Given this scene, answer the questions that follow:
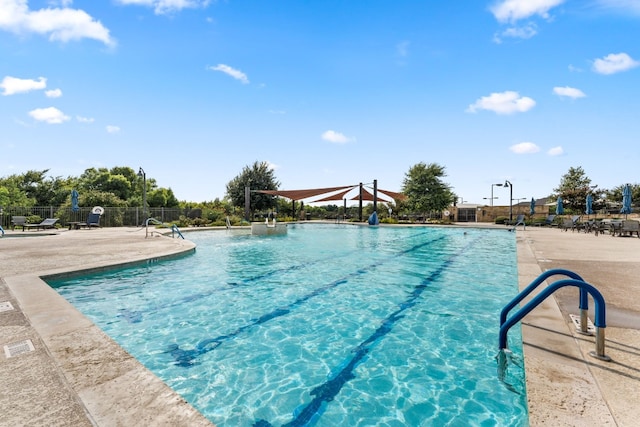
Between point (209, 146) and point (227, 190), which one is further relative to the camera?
point (227, 190)

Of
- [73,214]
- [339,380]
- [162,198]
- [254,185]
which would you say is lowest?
[339,380]

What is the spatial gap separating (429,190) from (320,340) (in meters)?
29.7

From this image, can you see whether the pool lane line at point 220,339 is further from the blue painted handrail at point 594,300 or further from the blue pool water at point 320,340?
the blue painted handrail at point 594,300

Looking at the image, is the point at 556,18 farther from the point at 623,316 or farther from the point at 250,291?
the point at 250,291

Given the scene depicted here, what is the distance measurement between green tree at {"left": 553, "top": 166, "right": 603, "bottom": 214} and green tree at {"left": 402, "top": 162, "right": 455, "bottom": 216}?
51.5ft

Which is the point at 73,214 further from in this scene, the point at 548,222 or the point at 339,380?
the point at 548,222

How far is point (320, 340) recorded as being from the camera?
383 centimetres

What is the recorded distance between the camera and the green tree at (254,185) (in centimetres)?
3212

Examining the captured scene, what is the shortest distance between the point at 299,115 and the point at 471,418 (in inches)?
→ 838

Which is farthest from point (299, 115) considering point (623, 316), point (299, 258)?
point (623, 316)

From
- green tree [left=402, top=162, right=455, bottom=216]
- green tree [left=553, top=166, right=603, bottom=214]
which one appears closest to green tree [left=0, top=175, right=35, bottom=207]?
green tree [left=402, top=162, right=455, bottom=216]

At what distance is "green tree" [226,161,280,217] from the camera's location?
105 feet

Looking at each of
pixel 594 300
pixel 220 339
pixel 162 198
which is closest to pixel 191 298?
pixel 220 339

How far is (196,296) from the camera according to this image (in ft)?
18.3
